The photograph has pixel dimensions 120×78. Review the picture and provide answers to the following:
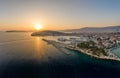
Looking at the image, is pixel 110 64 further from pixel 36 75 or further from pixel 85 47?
pixel 85 47

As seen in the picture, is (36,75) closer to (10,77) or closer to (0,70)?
(10,77)

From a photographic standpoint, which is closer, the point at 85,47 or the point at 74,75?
the point at 74,75

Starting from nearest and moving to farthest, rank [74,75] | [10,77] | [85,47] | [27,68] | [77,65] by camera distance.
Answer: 1. [10,77]
2. [74,75]
3. [27,68]
4. [77,65]
5. [85,47]

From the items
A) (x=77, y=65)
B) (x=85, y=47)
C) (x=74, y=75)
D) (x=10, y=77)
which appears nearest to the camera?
(x=10, y=77)

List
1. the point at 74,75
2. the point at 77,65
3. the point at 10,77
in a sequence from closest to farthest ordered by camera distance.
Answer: the point at 10,77 → the point at 74,75 → the point at 77,65

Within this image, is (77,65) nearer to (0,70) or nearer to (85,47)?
(0,70)

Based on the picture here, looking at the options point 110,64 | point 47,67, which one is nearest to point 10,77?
point 47,67

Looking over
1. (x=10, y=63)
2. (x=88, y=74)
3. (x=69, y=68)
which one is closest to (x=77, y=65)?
(x=69, y=68)

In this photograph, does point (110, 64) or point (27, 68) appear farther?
point (110, 64)

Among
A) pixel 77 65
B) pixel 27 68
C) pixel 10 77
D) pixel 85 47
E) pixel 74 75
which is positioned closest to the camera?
pixel 10 77
